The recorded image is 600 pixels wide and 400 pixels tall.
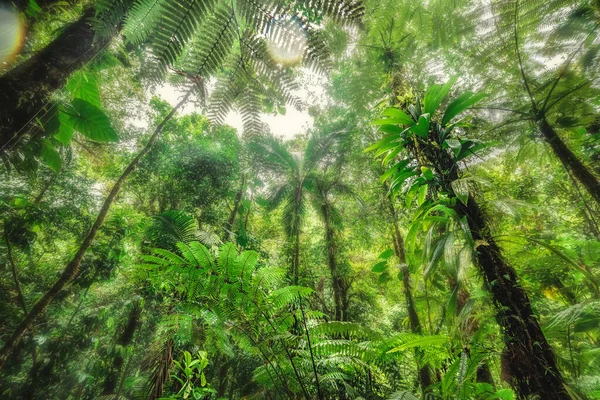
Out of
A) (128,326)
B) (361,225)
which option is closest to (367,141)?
(361,225)

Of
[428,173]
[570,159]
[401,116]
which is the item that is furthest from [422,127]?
[570,159]

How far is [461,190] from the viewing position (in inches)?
46.2

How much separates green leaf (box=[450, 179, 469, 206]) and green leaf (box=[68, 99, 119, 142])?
258 cm

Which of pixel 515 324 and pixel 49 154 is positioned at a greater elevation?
pixel 49 154

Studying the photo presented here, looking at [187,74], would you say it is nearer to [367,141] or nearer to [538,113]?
[538,113]

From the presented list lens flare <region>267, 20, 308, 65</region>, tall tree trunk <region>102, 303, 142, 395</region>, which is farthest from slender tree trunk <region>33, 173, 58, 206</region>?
lens flare <region>267, 20, 308, 65</region>

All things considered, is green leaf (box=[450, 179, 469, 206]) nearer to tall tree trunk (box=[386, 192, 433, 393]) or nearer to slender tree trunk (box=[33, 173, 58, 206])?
tall tree trunk (box=[386, 192, 433, 393])

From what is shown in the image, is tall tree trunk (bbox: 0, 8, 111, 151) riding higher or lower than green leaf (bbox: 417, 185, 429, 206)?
higher

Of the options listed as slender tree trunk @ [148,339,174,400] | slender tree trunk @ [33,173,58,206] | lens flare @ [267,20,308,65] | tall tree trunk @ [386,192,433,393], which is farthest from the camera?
slender tree trunk @ [33,173,58,206]

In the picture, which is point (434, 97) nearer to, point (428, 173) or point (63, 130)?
point (428, 173)

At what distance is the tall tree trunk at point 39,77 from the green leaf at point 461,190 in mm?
1650

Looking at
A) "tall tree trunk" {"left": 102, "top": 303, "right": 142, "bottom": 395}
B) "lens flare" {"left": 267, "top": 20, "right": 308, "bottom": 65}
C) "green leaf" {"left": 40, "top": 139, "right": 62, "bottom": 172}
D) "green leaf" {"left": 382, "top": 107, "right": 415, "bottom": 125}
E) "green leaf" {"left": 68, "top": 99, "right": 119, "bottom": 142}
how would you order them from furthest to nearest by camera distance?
"tall tree trunk" {"left": 102, "top": 303, "right": 142, "bottom": 395} < "green leaf" {"left": 68, "top": 99, "right": 119, "bottom": 142} < "green leaf" {"left": 40, "top": 139, "right": 62, "bottom": 172} < "green leaf" {"left": 382, "top": 107, "right": 415, "bottom": 125} < "lens flare" {"left": 267, "top": 20, "right": 308, "bottom": 65}

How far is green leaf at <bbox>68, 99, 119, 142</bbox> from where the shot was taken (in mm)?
1834

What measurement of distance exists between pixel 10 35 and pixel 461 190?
226cm
